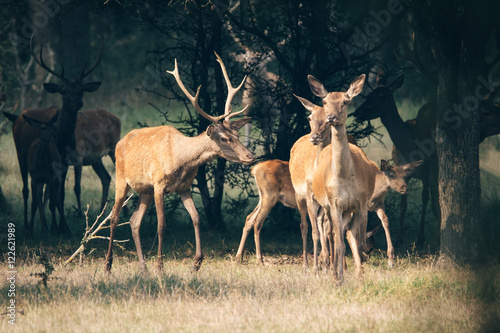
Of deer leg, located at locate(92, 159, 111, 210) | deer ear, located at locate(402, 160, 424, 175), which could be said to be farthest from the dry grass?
deer leg, located at locate(92, 159, 111, 210)

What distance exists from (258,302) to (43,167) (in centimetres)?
586

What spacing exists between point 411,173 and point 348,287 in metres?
3.45

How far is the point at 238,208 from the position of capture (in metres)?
11.9

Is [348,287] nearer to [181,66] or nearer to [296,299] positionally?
[296,299]

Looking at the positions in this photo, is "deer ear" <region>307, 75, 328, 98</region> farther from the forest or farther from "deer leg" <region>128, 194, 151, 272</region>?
"deer leg" <region>128, 194, 151, 272</region>

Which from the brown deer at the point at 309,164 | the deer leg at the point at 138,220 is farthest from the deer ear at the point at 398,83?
the deer leg at the point at 138,220

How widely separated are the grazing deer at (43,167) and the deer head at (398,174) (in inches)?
196

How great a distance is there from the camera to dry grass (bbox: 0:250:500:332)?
605 centimetres

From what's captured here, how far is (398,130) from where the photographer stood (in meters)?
11.3

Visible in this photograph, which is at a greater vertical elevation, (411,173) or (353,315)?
(411,173)

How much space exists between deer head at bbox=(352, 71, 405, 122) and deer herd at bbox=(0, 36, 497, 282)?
0.02 meters

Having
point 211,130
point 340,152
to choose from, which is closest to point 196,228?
point 211,130

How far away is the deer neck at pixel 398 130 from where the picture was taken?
1119cm

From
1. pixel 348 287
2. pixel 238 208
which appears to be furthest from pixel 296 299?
pixel 238 208
